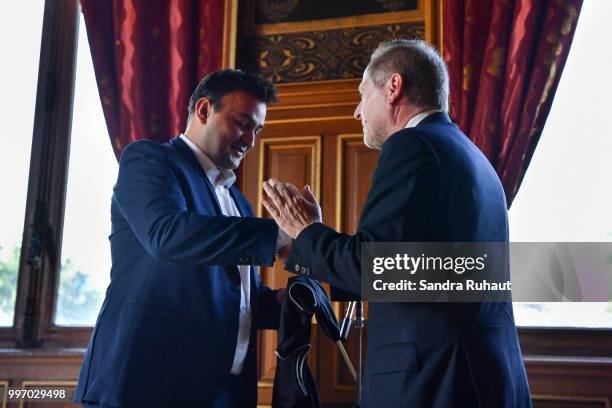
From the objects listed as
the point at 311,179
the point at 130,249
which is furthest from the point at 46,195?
the point at 130,249

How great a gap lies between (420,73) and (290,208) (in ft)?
1.58

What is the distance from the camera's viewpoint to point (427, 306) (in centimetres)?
145

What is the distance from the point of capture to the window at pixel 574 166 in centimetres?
318

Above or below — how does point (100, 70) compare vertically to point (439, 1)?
below

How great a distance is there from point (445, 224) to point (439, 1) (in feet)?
7.15

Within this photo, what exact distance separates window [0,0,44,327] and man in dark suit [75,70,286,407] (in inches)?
83.6

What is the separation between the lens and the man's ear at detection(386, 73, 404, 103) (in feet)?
5.72

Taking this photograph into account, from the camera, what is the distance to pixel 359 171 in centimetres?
344

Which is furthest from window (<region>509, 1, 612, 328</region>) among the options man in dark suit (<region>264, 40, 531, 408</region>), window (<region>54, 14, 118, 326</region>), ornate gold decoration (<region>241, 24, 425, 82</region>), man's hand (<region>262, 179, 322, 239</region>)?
window (<region>54, 14, 118, 326</region>)

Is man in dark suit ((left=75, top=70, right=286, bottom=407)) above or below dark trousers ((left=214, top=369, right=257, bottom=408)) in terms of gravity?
above

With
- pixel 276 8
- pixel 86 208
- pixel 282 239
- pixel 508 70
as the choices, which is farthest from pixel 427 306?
pixel 86 208

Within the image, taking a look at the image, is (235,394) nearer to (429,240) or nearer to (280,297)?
(280,297)

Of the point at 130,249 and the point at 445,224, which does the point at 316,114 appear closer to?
the point at 130,249

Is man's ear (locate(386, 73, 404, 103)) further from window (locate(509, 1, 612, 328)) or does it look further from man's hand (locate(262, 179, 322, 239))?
window (locate(509, 1, 612, 328))
